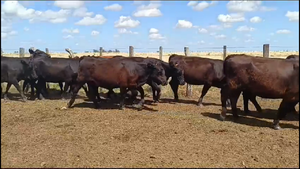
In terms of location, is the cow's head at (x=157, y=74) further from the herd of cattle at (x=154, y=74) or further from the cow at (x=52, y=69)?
the cow at (x=52, y=69)

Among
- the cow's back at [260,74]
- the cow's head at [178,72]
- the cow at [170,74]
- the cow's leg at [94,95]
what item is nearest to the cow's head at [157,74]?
the cow at [170,74]

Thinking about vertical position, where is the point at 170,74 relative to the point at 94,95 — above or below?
above

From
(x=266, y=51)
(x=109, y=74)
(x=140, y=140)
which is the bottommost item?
(x=140, y=140)

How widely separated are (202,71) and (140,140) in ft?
18.5

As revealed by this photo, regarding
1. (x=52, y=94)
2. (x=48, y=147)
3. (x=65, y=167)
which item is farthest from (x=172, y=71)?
(x=65, y=167)

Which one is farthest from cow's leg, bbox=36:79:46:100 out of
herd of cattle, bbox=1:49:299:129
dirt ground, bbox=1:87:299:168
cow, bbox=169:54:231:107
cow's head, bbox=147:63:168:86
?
cow, bbox=169:54:231:107

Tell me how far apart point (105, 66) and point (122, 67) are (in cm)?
46

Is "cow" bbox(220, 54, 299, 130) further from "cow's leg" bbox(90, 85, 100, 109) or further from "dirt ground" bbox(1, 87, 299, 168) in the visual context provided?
"cow's leg" bbox(90, 85, 100, 109)

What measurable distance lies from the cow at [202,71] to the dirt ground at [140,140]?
251 cm

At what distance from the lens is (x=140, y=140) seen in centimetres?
602

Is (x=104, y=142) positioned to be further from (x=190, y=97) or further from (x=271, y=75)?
(x=190, y=97)

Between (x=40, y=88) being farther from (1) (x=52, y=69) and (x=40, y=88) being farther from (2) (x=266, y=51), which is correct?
(2) (x=266, y=51)

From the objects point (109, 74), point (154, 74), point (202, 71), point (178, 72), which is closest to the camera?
point (109, 74)

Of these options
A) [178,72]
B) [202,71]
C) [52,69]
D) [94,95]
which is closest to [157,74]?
[178,72]
